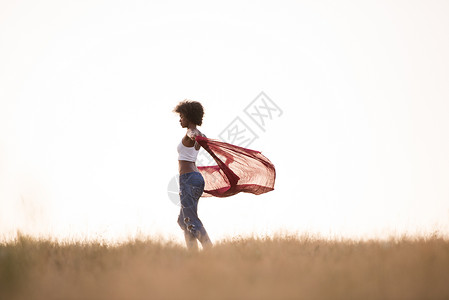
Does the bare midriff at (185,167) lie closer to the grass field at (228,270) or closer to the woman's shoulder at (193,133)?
the woman's shoulder at (193,133)

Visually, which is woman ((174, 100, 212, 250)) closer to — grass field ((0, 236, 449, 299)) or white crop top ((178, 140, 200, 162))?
white crop top ((178, 140, 200, 162))

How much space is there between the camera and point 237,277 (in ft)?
15.3

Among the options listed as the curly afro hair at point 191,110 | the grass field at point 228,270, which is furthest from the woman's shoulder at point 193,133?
the grass field at point 228,270

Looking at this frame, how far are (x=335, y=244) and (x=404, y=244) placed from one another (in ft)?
3.26

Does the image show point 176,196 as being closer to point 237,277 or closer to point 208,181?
point 208,181

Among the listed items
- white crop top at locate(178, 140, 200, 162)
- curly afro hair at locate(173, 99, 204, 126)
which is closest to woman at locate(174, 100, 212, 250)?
white crop top at locate(178, 140, 200, 162)

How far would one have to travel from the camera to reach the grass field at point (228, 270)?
429 cm

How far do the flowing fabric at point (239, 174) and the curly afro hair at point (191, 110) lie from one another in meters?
0.85

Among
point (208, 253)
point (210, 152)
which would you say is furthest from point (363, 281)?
point (210, 152)

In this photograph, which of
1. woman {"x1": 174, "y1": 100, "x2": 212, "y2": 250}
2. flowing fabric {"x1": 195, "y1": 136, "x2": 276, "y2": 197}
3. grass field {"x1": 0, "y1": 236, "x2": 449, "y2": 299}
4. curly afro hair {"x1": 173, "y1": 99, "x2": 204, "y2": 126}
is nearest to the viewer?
grass field {"x1": 0, "y1": 236, "x2": 449, "y2": 299}

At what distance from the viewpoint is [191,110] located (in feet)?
23.1

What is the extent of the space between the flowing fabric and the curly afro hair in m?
0.85

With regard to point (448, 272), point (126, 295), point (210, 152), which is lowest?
point (448, 272)

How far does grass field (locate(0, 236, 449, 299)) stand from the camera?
4.29 metres
